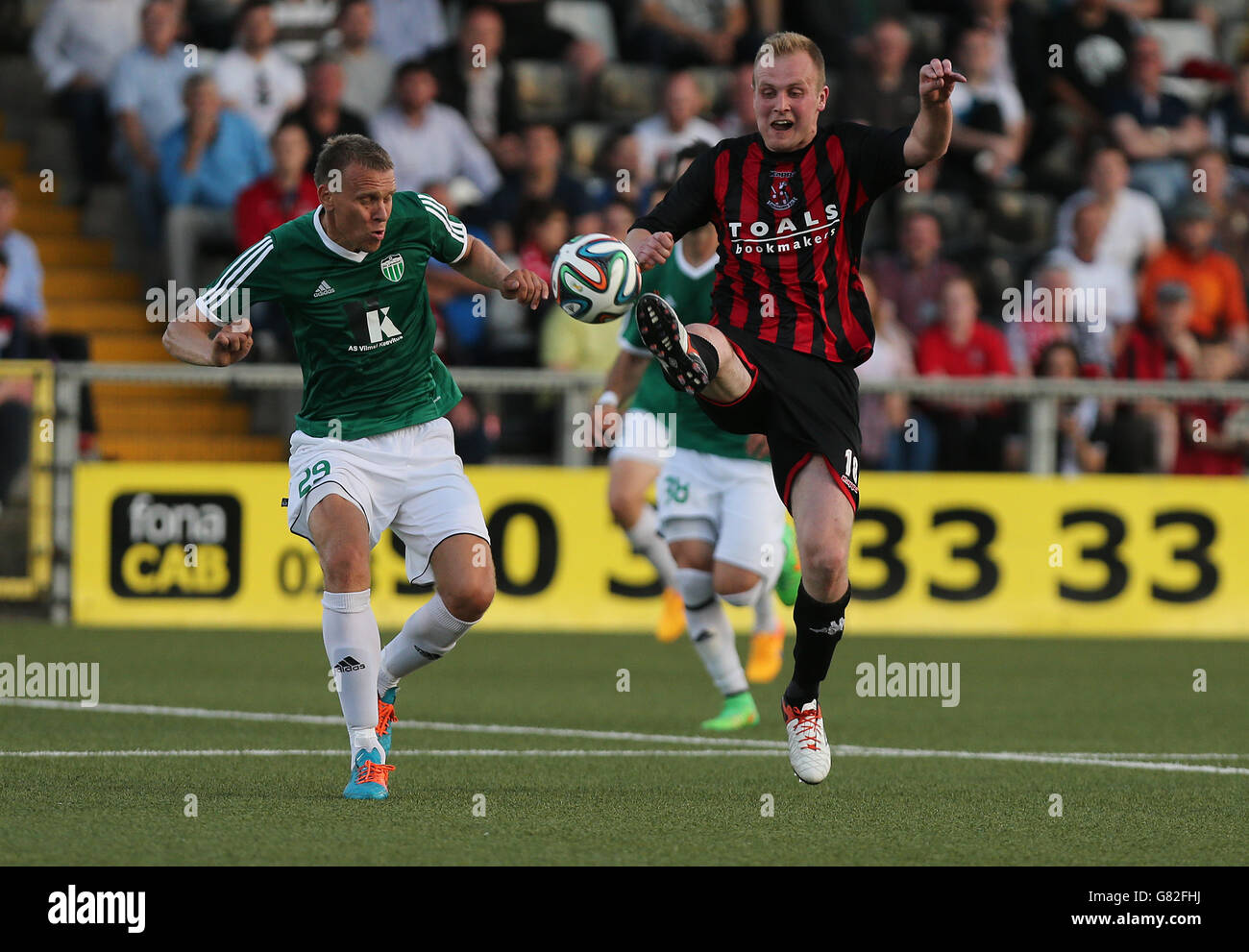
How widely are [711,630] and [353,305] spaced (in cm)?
304

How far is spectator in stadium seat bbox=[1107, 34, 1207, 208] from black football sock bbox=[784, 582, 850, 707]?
11.1 meters

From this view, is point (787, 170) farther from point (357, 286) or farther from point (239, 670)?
point (239, 670)

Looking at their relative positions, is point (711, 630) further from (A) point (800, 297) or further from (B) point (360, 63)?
(B) point (360, 63)

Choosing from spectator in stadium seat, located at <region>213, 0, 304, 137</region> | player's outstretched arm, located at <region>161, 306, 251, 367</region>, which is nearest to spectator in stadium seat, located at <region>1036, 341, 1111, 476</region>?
spectator in stadium seat, located at <region>213, 0, 304, 137</region>

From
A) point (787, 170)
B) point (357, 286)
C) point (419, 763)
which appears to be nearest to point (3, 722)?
point (419, 763)

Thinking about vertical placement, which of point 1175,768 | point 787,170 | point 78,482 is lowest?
point 1175,768

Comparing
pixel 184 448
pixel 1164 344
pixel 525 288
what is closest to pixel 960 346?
pixel 1164 344

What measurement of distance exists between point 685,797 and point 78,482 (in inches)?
301

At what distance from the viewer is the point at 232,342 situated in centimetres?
646

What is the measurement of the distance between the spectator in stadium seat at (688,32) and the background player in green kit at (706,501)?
791 cm

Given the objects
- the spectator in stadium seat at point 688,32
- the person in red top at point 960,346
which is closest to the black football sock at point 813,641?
the person in red top at point 960,346

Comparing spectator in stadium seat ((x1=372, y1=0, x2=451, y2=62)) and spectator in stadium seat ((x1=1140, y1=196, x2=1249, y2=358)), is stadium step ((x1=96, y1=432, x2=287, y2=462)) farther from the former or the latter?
spectator in stadium seat ((x1=1140, y1=196, x2=1249, y2=358))

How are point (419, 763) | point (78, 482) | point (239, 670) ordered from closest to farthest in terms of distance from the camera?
point (419, 763) → point (239, 670) → point (78, 482)

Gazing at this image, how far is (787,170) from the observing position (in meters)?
7.16
